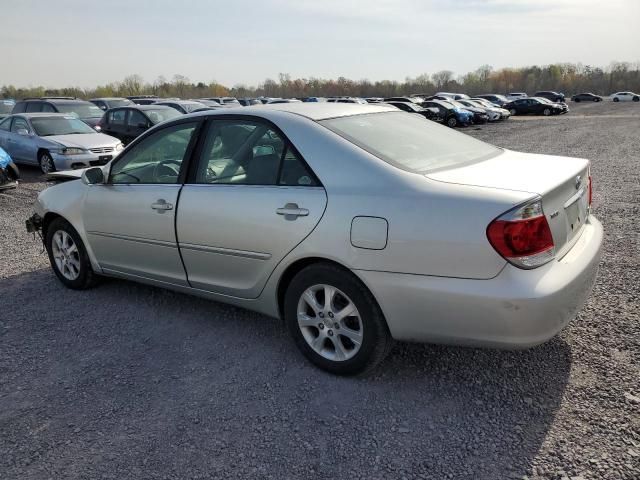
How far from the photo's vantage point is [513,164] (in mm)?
3350

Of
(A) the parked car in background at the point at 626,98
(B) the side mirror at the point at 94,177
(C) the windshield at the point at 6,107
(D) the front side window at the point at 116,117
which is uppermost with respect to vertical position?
(A) the parked car in background at the point at 626,98

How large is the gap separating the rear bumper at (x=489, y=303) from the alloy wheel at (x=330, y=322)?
0.27 m

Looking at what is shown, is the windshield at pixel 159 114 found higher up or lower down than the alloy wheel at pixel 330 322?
higher up

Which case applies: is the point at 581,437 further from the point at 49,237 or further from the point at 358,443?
the point at 49,237

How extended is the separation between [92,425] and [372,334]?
163 cm

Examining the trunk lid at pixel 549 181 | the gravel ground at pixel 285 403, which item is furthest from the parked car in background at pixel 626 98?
the trunk lid at pixel 549 181

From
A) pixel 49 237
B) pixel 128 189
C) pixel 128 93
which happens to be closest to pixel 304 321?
pixel 128 189

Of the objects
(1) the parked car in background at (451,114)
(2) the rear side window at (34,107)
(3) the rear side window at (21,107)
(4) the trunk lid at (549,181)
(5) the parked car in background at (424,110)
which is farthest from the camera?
(1) the parked car in background at (451,114)

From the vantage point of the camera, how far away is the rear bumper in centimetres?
259

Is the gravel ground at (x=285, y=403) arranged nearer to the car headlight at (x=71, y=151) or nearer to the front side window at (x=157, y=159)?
the front side window at (x=157, y=159)

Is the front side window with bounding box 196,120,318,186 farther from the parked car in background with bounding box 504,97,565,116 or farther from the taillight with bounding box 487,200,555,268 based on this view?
the parked car in background with bounding box 504,97,565,116

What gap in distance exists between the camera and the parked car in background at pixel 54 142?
1166 cm

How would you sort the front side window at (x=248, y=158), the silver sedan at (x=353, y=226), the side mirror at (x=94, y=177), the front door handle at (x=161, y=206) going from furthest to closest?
1. the side mirror at (x=94, y=177)
2. the front door handle at (x=161, y=206)
3. the front side window at (x=248, y=158)
4. the silver sedan at (x=353, y=226)

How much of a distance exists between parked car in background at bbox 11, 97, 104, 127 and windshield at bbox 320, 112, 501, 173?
46.4ft
